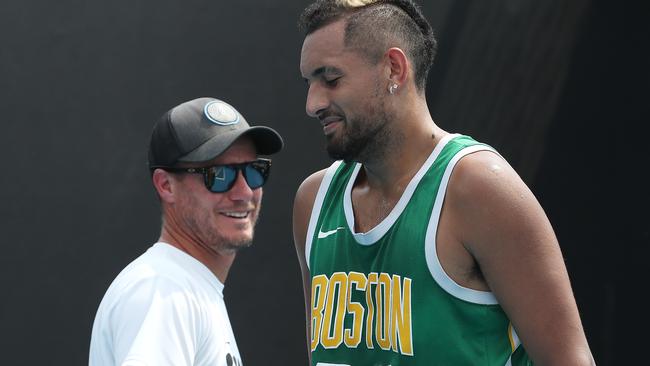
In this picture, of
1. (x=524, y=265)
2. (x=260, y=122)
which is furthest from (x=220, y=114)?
(x=260, y=122)

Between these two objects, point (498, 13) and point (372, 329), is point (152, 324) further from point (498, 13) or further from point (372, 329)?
point (498, 13)

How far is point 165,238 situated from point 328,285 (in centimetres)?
45

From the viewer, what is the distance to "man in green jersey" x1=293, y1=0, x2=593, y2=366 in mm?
2221

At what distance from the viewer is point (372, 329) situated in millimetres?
2389

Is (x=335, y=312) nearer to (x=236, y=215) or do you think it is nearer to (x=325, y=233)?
(x=325, y=233)

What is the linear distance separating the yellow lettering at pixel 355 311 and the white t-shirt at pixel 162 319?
299 millimetres

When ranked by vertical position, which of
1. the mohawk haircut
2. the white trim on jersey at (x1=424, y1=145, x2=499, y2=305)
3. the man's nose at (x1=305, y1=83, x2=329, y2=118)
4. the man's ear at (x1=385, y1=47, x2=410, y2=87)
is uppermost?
the mohawk haircut

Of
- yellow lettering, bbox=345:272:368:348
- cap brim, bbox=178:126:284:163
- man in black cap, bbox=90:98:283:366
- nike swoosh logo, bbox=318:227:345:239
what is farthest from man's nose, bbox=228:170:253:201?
yellow lettering, bbox=345:272:368:348

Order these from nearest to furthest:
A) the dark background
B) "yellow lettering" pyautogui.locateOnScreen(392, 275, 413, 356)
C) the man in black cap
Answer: the man in black cap < "yellow lettering" pyautogui.locateOnScreen(392, 275, 413, 356) < the dark background

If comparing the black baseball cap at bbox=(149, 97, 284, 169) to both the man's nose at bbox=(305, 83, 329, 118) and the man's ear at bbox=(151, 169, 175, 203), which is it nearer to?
the man's ear at bbox=(151, 169, 175, 203)

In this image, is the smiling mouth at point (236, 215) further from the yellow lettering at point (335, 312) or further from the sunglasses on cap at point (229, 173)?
the yellow lettering at point (335, 312)

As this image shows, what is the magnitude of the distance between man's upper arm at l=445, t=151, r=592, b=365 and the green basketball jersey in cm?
8

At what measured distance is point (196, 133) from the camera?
2.45 m

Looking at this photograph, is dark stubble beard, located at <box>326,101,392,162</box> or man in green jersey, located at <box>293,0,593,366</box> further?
dark stubble beard, located at <box>326,101,392,162</box>
